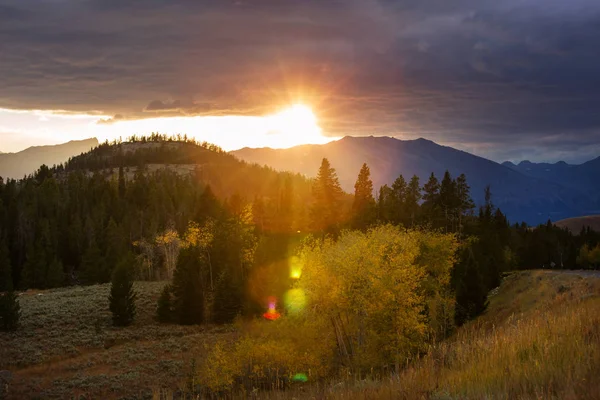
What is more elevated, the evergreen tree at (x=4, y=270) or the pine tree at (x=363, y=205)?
the pine tree at (x=363, y=205)

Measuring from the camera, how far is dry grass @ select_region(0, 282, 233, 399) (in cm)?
3947

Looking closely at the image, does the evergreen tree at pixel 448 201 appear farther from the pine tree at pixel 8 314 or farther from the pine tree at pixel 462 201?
the pine tree at pixel 8 314

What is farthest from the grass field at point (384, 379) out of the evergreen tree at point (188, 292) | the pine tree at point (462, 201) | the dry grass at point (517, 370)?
the pine tree at point (462, 201)

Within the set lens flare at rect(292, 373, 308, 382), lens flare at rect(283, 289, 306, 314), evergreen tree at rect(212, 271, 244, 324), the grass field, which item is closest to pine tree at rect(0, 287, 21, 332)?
the grass field

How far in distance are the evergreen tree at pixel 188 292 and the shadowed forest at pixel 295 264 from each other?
165mm

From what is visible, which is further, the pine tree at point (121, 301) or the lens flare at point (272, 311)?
the lens flare at point (272, 311)

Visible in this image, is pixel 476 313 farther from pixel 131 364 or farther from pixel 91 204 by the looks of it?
pixel 91 204

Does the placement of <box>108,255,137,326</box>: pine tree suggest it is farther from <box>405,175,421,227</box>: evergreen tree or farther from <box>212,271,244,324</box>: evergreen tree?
<box>405,175,421,227</box>: evergreen tree

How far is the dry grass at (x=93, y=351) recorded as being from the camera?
39469 millimetres

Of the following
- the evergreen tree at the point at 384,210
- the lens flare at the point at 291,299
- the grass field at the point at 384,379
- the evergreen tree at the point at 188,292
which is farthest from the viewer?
the evergreen tree at the point at 384,210

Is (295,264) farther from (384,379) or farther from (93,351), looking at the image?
(384,379)

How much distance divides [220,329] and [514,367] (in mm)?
61810

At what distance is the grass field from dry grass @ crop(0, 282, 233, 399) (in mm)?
108

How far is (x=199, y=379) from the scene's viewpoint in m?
39.6
